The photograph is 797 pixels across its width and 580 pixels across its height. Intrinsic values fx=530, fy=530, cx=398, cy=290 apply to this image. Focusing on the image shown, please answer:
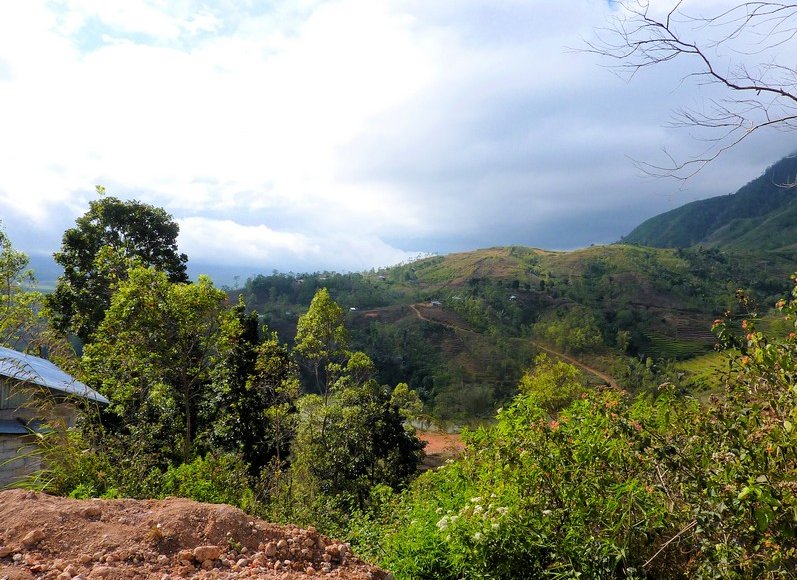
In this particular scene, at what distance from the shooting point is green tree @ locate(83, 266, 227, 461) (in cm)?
1084

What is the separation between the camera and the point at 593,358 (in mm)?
50062

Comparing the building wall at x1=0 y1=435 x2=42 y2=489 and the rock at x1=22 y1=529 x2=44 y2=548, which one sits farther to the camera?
the building wall at x1=0 y1=435 x2=42 y2=489

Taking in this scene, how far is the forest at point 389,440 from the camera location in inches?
124

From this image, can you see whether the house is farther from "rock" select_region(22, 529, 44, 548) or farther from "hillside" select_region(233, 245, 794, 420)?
"hillside" select_region(233, 245, 794, 420)

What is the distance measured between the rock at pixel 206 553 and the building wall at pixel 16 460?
3.16 metres

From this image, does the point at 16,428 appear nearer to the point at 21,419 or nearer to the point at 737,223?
the point at 21,419

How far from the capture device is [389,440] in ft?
50.2

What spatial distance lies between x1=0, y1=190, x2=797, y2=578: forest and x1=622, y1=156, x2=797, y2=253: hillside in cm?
10984

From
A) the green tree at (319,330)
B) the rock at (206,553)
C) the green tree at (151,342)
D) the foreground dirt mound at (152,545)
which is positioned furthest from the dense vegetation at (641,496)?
the green tree at (319,330)

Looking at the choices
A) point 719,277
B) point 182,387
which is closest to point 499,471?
point 182,387

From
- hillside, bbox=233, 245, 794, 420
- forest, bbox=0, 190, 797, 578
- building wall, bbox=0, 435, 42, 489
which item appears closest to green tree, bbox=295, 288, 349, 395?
forest, bbox=0, 190, 797, 578

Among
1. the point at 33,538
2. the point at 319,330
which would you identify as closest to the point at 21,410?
the point at 33,538

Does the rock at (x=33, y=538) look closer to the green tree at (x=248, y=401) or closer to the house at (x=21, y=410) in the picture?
the house at (x=21, y=410)

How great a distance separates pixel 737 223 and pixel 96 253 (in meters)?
163
